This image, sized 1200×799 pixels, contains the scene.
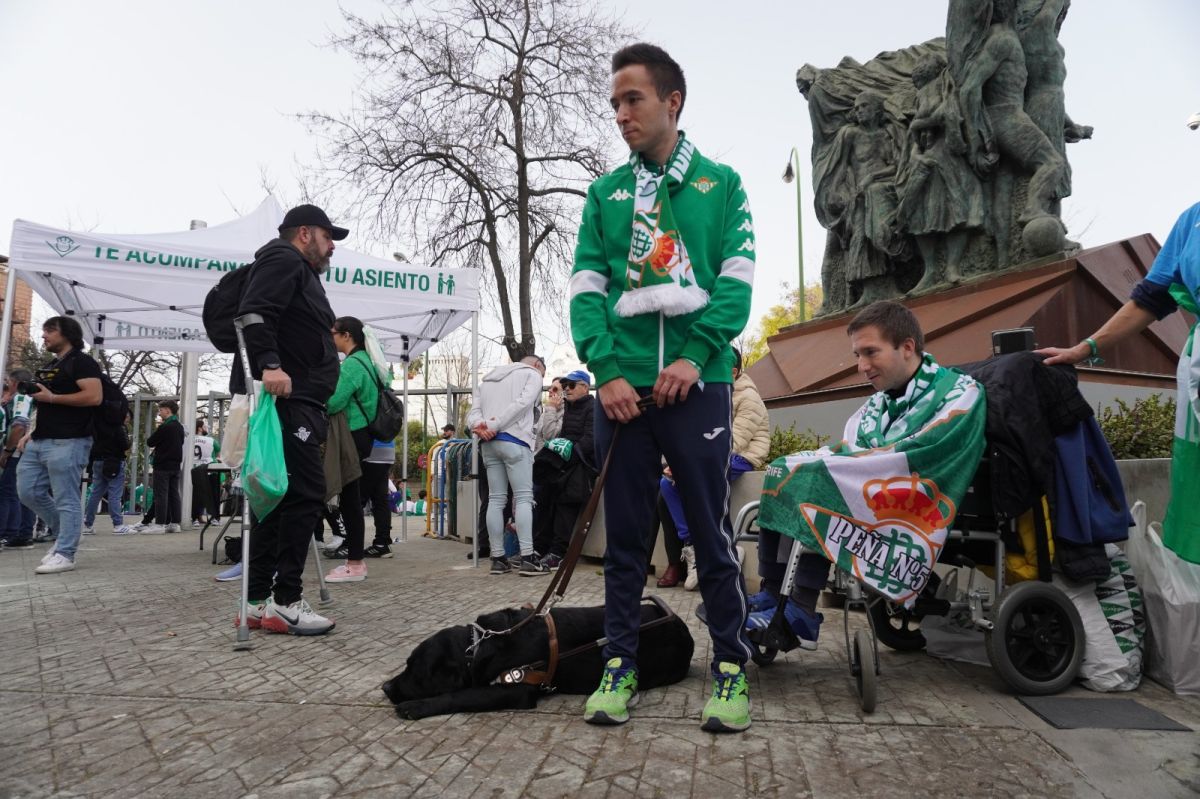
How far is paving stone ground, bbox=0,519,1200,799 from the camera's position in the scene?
215 cm

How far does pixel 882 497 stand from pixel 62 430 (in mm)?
6688

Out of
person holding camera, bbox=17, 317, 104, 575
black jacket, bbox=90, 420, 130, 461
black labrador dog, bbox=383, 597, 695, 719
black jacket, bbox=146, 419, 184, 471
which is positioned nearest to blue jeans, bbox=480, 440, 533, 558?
person holding camera, bbox=17, 317, 104, 575

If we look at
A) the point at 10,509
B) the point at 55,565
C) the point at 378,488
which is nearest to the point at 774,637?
the point at 378,488

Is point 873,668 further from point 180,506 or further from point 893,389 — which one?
point 180,506

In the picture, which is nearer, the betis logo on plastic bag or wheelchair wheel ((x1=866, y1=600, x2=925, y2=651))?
the betis logo on plastic bag

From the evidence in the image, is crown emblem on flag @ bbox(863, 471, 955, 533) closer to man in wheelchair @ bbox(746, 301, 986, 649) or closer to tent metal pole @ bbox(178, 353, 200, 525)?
man in wheelchair @ bbox(746, 301, 986, 649)

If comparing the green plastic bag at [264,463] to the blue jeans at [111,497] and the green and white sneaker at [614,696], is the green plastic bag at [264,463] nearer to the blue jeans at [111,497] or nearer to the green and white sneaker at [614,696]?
the green and white sneaker at [614,696]

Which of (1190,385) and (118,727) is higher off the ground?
(1190,385)

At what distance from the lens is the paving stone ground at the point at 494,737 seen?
215 centimetres

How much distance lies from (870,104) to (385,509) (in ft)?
23.6

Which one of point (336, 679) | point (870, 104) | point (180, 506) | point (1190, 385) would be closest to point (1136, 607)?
point (1190, 385)

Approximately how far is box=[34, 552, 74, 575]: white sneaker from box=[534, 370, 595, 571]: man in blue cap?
13.2 ft

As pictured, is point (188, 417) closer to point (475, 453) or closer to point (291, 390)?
point (475, 453)

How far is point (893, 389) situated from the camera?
342 cm
